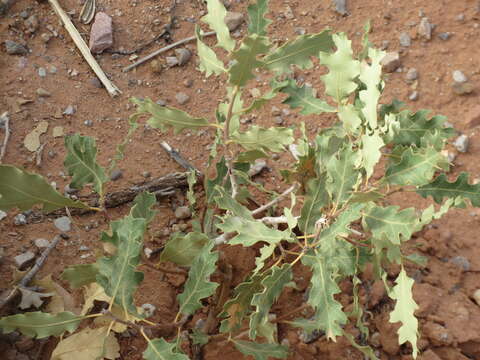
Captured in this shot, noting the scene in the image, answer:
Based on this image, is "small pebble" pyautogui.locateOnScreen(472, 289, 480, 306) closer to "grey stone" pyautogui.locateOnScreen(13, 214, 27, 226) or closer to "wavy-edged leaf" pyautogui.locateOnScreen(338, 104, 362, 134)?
"wavy-edged leaf" pyautogui.locateOnScreen(338, 104, 362, 134)

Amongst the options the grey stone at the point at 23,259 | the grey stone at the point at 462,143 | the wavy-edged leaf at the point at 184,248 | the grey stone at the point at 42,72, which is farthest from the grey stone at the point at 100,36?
the grey stone at the point at 462,143

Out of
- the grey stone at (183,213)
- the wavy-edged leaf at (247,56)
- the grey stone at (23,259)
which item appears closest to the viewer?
the wavy-edged leaf at (247,56)

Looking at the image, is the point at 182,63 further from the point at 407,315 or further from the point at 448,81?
the point at 407,315

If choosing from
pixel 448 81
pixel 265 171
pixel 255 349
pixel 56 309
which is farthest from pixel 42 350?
pixel 448 81

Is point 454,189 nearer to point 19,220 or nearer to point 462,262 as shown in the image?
point 462,262

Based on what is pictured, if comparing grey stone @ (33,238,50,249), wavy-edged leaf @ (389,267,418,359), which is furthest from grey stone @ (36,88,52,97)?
wavy-edged leaf @ (389,267,418,359)

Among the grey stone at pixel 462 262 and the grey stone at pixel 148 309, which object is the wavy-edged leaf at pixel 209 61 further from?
the grey stone at pixel 462 262

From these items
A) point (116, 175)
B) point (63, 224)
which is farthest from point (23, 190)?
point (116, 175)
